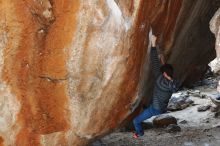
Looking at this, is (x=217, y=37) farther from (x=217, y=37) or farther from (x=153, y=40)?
(x=153, y=40)

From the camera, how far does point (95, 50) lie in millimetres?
6043

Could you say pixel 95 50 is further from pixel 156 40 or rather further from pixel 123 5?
pixel 156 40

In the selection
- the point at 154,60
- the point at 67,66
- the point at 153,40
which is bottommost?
the point at 154,60

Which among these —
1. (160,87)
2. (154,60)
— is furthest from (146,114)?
(154,60)

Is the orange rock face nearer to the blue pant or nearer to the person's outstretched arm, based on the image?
the person's outstretched arm

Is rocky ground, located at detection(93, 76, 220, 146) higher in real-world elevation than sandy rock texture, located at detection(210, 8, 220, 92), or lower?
lower

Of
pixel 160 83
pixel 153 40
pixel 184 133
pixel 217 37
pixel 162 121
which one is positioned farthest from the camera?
pixel 162 121

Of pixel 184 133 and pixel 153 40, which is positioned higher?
pixel 153 40

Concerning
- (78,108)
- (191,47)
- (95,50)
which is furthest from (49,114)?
(191,47)

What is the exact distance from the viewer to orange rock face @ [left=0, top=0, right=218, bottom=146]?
18.4 feet

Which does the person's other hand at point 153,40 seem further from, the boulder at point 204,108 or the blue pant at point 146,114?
the boulder at point 204,108

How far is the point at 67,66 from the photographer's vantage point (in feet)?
19.4

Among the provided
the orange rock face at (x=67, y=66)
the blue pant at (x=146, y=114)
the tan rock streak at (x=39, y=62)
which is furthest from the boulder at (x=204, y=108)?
the tan rock streak at (x=39, y=62)

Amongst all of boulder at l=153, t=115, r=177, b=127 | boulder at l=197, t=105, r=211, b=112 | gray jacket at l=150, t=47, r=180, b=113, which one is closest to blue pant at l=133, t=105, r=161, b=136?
gray jacket at l=150, t=47, r=180, b=113
